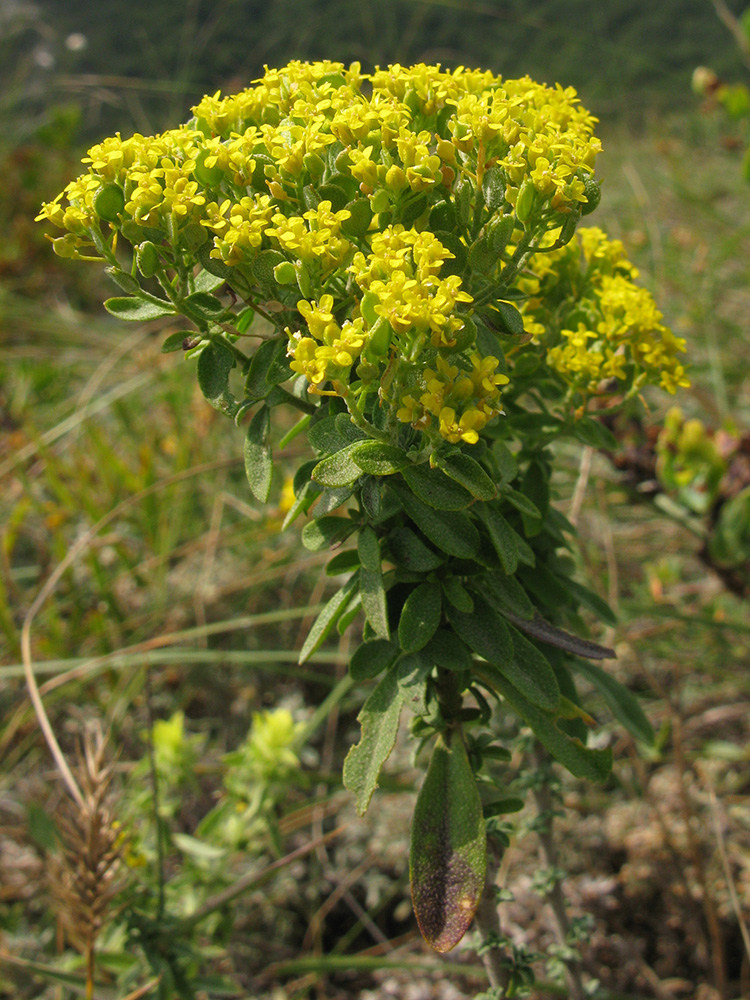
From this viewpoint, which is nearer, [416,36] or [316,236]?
[316,236]

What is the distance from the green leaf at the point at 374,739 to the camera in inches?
45.2

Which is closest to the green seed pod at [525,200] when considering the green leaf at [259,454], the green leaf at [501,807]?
the green leaf at [259,454]

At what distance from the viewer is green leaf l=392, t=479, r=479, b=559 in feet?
3.48

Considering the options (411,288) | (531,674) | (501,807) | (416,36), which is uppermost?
(416,36)

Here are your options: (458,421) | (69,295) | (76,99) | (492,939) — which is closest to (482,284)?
(458,421)

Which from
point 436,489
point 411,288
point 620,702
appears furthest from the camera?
point 620,702

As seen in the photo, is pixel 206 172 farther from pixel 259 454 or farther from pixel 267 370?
pixel 259 454

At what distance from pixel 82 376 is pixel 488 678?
12.8ft

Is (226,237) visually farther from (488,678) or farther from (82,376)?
(82,376)

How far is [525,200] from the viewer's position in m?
1.03

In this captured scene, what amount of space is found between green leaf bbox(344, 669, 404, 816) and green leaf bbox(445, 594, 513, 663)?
13 centimetres

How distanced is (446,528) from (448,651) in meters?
0.20

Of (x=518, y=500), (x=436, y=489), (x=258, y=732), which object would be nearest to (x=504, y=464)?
(x=518, y=500)

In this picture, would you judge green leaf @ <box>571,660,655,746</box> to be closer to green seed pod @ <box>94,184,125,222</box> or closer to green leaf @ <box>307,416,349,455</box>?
green leaf @ <box>307,416,349,455</box>
